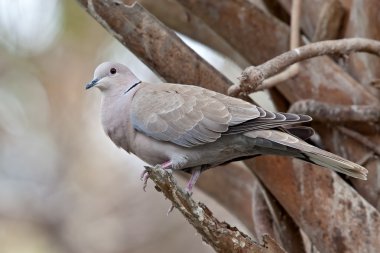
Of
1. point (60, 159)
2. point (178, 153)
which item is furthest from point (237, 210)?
point (60, 159)

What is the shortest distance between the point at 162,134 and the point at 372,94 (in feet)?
2.38

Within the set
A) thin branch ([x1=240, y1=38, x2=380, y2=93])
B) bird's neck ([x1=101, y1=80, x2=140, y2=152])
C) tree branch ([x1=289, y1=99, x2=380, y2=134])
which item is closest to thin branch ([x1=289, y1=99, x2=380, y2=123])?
tree branch ([x1=289, y1=99, x2=380, y2=134])

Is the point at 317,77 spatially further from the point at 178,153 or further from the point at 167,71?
the point at 178,153

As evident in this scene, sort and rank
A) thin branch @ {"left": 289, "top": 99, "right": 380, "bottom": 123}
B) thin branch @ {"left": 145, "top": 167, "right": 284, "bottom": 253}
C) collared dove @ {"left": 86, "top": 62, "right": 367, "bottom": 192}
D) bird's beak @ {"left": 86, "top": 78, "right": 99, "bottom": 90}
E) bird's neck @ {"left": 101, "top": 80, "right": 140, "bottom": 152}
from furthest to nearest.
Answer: thin branch @ {"left": 289, "top": 99, "right": 380, "bottom": 123} → bird's beak @ {"left": 86, "top": 78, "right": 99, "bottom": 90} → bird's neck @ {"left": 101, "top": 80, "right": 140, "bottom": 152} → collared dove @ {"left": 86, "top": 62, "right": 367, "bottom": 192} → thin branch @ {"left": 145, "top": 167, "right": 284, "bottom": 253}

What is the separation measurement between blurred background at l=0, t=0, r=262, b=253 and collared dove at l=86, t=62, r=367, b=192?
165cm

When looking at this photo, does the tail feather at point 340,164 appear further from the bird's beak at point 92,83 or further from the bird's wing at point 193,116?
the bird's beak at point 92,83

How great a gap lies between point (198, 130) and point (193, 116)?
0.13 ft

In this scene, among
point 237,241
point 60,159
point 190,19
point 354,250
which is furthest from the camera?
point 60,159

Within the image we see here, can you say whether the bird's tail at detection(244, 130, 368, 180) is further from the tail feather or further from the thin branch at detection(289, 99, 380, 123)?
the thin branch at detection(289, 99, 380, 123)

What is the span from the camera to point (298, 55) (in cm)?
159

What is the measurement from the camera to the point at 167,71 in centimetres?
176

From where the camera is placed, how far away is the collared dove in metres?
1.36

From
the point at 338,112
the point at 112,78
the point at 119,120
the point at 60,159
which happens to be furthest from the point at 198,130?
the point at 60,159

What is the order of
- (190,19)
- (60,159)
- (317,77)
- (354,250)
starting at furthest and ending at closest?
(60,159) < (190,19) < (317,77) < (354,250)
